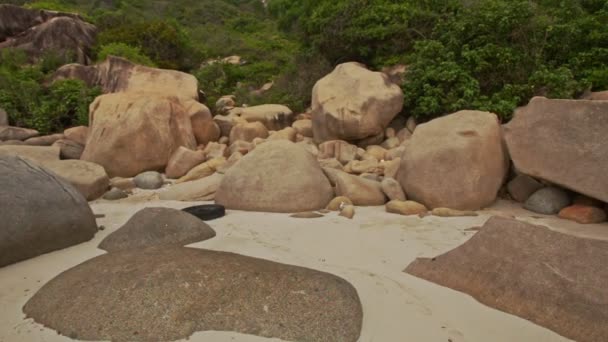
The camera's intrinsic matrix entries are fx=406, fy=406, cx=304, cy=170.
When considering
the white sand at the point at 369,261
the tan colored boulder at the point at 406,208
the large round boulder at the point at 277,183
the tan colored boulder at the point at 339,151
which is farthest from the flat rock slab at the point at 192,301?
the tan colored boulder at the point at 339,151

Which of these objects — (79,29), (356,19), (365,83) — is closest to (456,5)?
(356,19)

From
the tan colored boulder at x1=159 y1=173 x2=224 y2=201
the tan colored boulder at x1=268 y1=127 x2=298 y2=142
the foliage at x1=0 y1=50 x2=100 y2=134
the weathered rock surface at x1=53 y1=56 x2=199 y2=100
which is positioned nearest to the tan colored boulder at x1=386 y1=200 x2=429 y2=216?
the tan colored boulder at x1=159 y1=173 x2=224 y2=201

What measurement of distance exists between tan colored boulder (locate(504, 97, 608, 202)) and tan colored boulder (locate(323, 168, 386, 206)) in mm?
1687

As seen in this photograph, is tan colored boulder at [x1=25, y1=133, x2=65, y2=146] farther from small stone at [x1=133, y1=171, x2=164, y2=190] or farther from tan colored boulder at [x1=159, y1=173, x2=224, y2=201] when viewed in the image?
tan colored boulder at [x1=159, y1=173, x2=224, y2=201]

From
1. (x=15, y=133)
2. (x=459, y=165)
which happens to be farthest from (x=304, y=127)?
(x=15, y=133)

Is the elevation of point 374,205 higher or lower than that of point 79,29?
lower

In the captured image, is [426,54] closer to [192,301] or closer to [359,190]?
[359,190]

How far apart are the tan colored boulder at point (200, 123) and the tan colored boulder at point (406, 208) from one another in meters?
5.36

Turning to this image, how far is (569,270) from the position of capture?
2.58 metres

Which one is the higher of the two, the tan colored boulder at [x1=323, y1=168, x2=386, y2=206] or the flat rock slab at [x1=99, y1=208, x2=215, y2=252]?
the flat rock slab at [x1=99, y1=208, x2=215, y2=252]

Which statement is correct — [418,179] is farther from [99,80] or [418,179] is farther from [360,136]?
[99,80]

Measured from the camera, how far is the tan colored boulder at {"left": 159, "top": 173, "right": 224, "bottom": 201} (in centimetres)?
555

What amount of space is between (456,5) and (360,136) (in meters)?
4.81

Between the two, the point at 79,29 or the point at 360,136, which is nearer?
the point at 360,136
